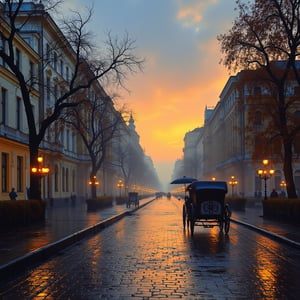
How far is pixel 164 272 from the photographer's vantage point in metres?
9.98

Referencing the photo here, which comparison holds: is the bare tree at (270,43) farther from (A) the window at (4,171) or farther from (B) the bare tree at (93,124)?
(A) the window at (4,171)

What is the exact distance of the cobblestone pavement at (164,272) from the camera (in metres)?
8.00

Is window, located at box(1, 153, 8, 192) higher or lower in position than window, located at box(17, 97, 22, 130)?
lower

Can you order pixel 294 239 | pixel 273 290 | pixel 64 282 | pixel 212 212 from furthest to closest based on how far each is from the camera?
pixel 212 212
pixel 294 239
pixel 64 282
pixel 273 290

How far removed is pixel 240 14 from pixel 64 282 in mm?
21206

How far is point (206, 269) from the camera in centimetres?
1037

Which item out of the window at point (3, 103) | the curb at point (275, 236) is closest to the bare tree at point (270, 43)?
the curb at point (275, 236)

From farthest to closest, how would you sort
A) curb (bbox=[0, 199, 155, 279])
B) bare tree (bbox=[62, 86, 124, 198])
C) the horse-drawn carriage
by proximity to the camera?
bare tree (bbox=[62, 86, 124, 198])
the horse-drawn carriage
curb (bbox=[0, 199, 155, 279])

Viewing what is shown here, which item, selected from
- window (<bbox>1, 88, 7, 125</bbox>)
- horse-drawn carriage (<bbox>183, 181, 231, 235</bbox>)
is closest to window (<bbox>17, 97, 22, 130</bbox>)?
window (<bbox>1, 88, 7, 125</bbox>)

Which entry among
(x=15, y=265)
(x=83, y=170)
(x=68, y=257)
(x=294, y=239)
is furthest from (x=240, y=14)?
(x=83, y=170)

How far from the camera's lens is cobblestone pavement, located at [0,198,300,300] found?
7996 millimetres

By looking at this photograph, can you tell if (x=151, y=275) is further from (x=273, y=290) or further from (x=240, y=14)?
(x=240, y=14)

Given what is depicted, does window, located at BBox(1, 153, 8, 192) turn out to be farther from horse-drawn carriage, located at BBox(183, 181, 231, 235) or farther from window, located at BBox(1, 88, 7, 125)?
horse-drawn carriage, located at BBox(183, 181, 231, 235)

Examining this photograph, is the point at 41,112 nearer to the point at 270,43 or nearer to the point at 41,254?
the point at 270,43
